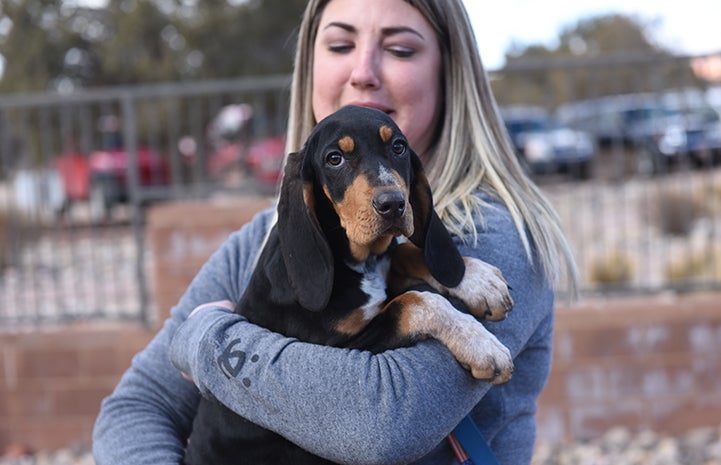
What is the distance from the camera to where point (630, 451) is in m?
5.86

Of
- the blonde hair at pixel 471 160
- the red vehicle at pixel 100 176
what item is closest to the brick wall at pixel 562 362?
the red vehicle at pixel 100 176

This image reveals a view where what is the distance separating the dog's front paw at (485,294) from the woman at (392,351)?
54 mm

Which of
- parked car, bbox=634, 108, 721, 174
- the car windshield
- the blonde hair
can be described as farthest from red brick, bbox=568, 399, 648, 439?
the blonde hair

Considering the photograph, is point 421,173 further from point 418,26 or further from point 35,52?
point 35,52

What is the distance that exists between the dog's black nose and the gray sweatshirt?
0.29 metres

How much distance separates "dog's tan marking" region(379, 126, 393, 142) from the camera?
206cm

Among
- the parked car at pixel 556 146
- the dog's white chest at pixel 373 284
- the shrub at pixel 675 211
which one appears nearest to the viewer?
the dog's white chest at pixel 373 284

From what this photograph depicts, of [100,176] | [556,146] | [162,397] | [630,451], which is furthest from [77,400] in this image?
[162,397]

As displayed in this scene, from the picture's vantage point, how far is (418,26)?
99.6 inches

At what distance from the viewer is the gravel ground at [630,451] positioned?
5719mm

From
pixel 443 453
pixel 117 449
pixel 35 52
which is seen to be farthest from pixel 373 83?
pixel 35 52

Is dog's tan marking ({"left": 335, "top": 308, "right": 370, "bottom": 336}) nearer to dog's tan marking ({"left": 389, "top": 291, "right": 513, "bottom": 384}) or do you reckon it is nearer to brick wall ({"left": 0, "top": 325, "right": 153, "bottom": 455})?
dog's tan marking ({"left": 389, "top": 291, "right": 513, "bottom": 384})

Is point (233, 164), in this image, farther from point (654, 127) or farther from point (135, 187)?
point (654, 127)

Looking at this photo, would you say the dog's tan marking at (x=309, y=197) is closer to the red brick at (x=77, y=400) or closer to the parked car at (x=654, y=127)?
the red brick at (x=77, y=400)
